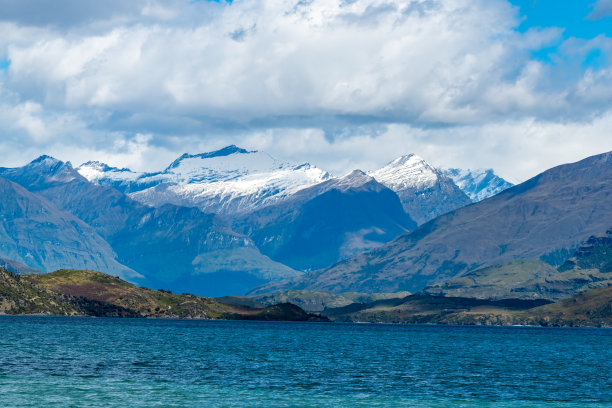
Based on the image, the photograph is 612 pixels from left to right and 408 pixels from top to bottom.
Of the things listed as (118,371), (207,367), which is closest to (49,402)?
(118,371)

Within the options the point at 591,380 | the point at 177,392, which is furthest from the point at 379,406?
the point at 591,380

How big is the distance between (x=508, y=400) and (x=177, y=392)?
56459 millimetres

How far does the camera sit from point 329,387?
163 m

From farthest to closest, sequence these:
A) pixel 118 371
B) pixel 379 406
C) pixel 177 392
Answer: pixel 118 371 → pixel 177 392 → pixel 379 406

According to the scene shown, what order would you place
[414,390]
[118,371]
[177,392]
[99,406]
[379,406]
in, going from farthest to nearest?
[118,371] < [414,390] < [177,392] < [379,406] < [99,406]

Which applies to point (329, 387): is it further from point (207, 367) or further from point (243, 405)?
point (207, 367)

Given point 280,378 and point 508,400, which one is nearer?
point 508,400

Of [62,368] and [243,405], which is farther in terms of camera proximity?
[62,368]

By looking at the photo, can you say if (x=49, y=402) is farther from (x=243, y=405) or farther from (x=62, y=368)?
(x=62, y=368)

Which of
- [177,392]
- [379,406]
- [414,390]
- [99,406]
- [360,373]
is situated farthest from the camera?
[360,373]

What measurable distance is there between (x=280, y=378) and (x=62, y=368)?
44945 mm

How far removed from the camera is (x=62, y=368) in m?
180

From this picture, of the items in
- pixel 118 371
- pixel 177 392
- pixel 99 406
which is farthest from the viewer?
pixel 118 371

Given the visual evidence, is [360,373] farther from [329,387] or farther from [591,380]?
[591,380]
